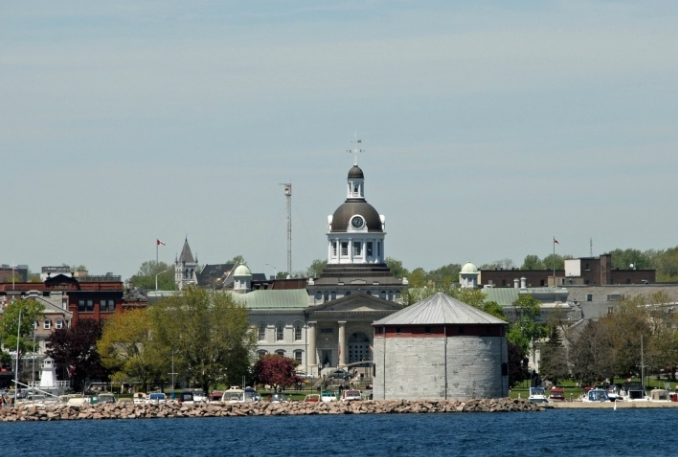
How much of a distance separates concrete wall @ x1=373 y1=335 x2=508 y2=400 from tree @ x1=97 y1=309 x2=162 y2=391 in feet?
80.7

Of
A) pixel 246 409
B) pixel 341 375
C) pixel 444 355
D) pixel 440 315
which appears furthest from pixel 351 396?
pixel 341 375

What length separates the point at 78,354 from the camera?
566ft

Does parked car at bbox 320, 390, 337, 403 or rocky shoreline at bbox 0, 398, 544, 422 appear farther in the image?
parked car at bbox 320, 390, 337, 403

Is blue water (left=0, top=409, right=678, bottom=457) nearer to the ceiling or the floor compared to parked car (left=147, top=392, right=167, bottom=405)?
nearer to the floor

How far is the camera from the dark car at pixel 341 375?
594ft

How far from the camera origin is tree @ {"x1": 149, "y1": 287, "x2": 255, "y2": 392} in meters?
156

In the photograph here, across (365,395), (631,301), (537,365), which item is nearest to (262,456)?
(365,395)

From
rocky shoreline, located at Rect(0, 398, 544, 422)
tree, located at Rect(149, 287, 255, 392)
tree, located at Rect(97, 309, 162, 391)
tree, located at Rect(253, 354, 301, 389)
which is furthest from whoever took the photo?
tree, located at Rect(253, 354, 301, 389)

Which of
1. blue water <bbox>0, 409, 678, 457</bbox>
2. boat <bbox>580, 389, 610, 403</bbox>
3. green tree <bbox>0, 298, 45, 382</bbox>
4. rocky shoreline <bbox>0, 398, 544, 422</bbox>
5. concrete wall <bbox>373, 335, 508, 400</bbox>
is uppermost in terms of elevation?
green tree <bbox>0, 298, 45, 382</bbox>

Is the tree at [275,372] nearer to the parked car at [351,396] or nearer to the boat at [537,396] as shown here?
the parked car at [351,396]

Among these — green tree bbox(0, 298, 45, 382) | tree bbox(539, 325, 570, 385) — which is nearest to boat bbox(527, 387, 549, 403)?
tree bbox(539, 325, 570, 385)

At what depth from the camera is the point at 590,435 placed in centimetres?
11444

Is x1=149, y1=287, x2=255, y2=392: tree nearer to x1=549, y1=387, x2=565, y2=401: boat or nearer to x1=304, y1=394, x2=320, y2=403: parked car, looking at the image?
x1=304, y1=394, x2=320, y2=403: parked car

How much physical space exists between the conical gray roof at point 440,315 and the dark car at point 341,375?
3751cm
